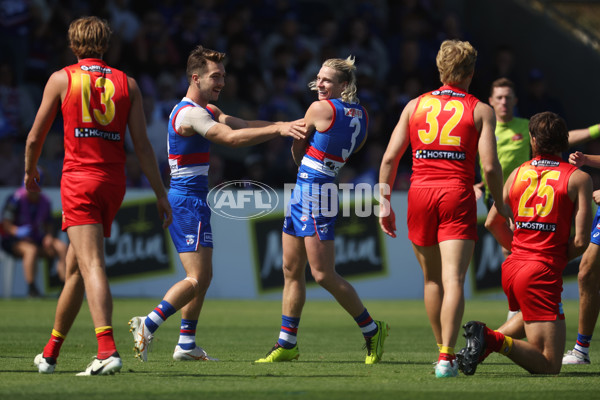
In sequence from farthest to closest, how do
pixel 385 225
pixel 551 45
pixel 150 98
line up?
1. pixel 551 45
2. pixel 150 98
3. pixel 385 225

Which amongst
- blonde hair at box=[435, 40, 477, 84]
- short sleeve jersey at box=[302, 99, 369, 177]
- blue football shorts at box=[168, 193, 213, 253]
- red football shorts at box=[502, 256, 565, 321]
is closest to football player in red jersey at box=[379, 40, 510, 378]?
blonde hair at box=[435, 40, 477, 84]

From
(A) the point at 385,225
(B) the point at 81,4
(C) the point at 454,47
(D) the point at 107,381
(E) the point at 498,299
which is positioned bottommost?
(E) the point at 498,299

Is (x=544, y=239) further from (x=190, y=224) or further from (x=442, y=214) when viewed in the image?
(x=190, y=224)

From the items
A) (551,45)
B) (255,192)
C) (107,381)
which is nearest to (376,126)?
(255,192)

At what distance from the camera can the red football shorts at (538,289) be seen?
7066mm

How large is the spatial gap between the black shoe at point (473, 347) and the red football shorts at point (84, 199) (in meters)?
2.67

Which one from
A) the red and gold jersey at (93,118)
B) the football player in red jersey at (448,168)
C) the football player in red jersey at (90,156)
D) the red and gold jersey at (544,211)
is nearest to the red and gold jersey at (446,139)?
the football player in red jersey at (448,168)

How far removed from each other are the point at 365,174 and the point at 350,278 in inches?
99.6

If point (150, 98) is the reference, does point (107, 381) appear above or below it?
below

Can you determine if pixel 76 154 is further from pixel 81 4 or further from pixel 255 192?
pixel 81 4

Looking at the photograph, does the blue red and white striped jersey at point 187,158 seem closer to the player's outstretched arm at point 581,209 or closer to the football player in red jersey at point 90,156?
the football player in red jersey at point 90,156

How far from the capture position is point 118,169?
6859 mm

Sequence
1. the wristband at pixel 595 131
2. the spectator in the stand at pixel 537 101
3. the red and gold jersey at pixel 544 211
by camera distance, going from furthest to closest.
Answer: the spectator in the stand at pixel 537 101 → the wristband at pixel 595 131 → the red and gold jersey at pixel 544 211

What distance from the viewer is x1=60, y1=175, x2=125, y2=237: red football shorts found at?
263 inches
